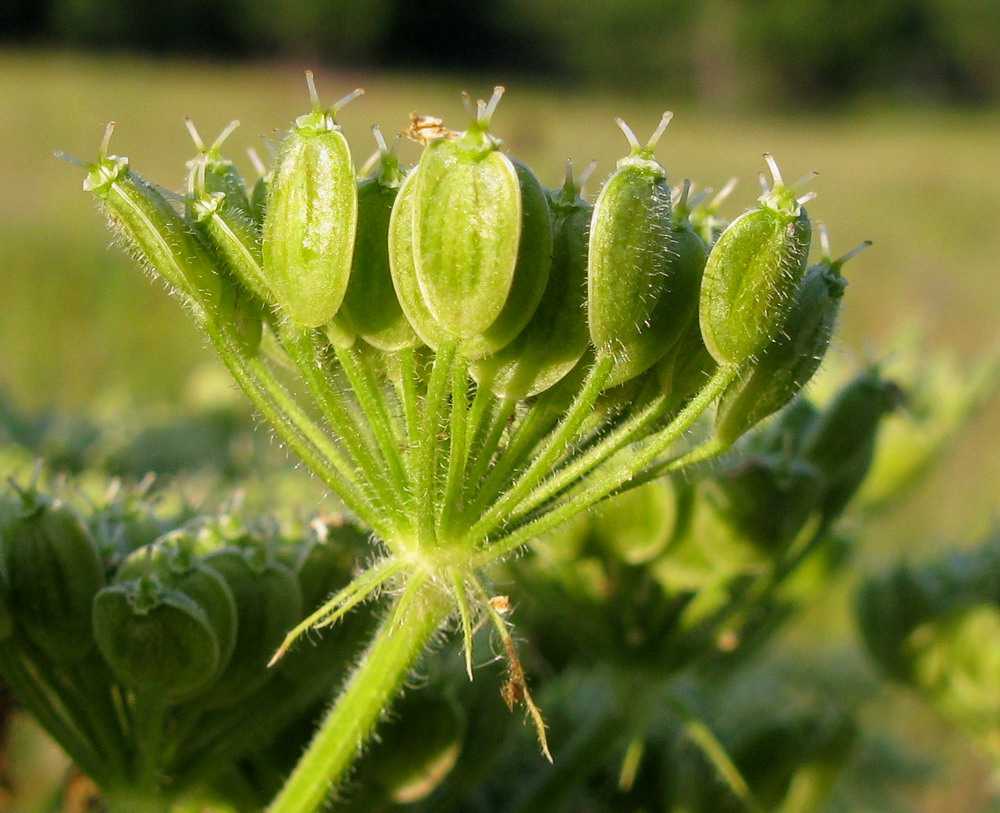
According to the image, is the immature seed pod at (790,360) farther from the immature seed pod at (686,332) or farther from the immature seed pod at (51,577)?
the immature seed pod at (51,577)

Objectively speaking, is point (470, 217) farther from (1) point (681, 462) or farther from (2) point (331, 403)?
(1) point (681, 462)

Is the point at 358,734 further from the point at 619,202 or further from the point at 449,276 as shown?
the point at 619,202

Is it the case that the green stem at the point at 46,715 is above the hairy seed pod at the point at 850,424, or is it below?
below

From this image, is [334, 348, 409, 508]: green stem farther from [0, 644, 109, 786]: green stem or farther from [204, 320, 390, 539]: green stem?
[0, 644, 109, 786]: green stem

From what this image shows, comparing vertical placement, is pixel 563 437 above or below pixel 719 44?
above

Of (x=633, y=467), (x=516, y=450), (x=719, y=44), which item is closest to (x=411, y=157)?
(x=516, y=450)

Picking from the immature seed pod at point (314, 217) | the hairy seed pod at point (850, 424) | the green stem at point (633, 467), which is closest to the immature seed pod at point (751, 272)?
the green stem at point (633, 467)
